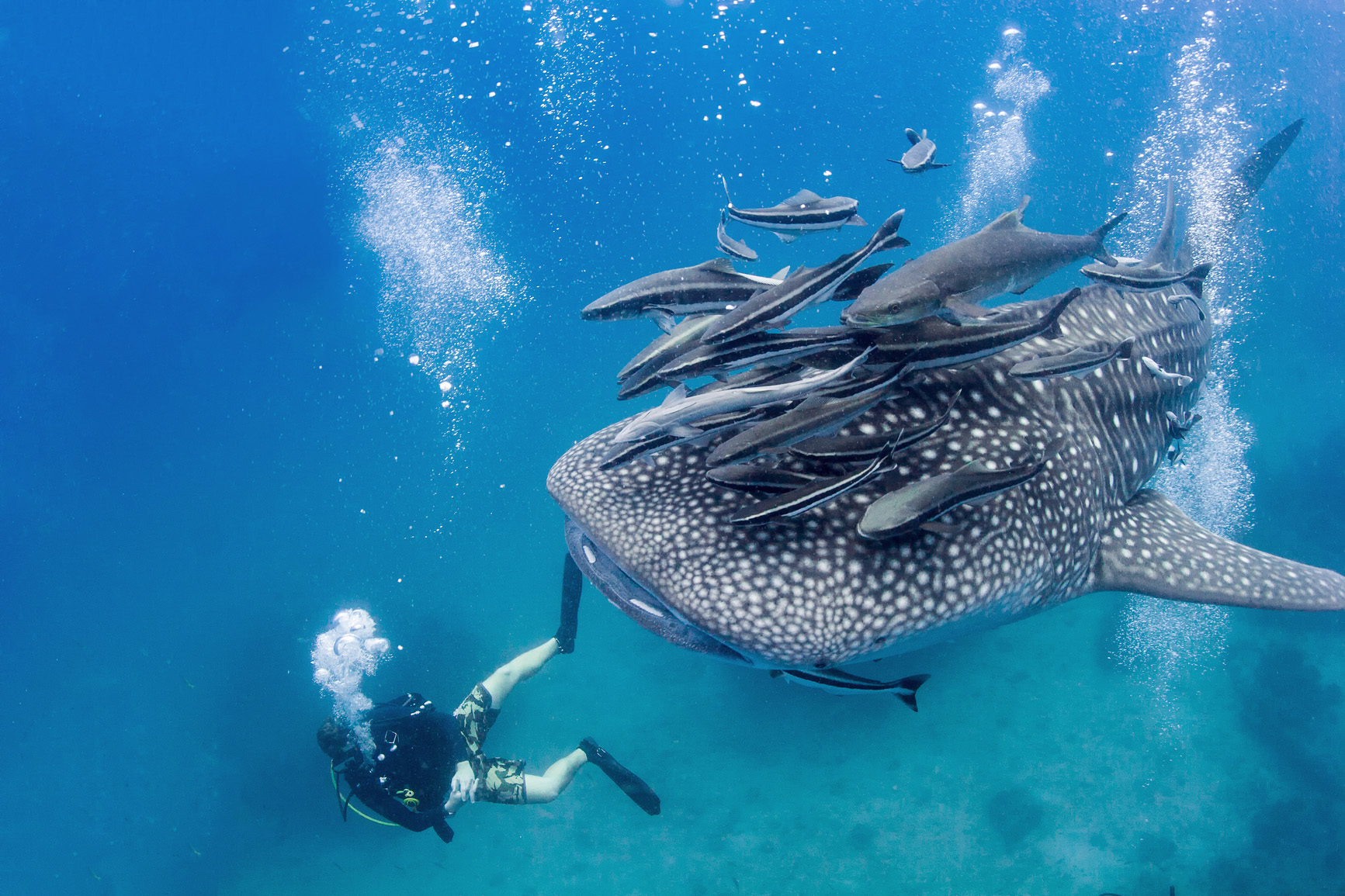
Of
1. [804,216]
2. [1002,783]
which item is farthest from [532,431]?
[804,216]

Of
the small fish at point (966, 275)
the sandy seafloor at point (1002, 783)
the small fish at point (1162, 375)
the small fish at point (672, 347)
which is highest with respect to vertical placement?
the small fish at point (966, 275)

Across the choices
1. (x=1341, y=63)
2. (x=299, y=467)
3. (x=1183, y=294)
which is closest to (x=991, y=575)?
(x=1183, y=294)

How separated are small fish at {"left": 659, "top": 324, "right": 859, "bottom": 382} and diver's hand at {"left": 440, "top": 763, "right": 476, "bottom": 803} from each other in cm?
870

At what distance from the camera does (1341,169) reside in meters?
14.8

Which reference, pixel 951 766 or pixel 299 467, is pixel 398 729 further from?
pixel 299 467

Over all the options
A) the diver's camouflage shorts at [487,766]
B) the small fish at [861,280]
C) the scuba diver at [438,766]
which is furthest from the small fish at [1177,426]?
the diver's camouflage shorts at [487,766]

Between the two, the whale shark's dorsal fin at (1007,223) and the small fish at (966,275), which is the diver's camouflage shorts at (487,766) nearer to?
the small fish at (966,275)

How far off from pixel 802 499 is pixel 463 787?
892 cm

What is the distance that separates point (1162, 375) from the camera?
11.1 feet

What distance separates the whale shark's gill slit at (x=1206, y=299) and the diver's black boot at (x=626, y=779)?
6.96m

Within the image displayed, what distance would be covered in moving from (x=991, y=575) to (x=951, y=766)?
736 centimetres

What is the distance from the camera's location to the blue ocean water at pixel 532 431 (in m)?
8.09

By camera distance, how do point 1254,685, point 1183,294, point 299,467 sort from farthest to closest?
1. point 299,467
2. point 1254,685
3. point 1183,294

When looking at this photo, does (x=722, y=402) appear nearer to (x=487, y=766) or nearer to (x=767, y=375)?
(x=767, y=375)
